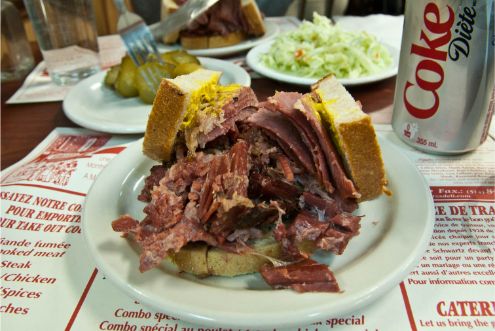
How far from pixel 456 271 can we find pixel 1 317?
1226mm

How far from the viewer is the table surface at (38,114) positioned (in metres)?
1.99

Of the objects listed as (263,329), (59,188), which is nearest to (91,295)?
(263,329)

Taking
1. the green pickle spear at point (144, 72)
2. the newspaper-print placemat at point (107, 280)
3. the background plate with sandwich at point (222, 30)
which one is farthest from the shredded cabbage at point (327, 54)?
the newspaper-print placemat at point (107, 280)

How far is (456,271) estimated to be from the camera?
1.13m

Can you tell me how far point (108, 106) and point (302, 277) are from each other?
5.53ft

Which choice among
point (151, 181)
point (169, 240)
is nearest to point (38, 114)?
point (151, 181)

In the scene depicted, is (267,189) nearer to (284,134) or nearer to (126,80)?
(284,134)

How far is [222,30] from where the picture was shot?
3.15m

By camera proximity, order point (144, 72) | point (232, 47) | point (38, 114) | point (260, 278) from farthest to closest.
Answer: point (232, 47) < point (38, 114) < point (144, 72) < point (260, 278)

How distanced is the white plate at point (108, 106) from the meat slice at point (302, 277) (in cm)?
113

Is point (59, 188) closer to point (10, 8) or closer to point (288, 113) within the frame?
point (288, 113)

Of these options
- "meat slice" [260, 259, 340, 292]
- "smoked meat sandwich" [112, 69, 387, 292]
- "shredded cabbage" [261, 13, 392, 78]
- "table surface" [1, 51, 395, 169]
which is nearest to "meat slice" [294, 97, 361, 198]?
"smoked meat sandwich" [112, 69, 387, 292]

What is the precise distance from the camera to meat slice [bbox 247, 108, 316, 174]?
1129 mm

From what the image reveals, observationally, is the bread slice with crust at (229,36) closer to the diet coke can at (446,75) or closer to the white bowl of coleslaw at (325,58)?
the white bowl of coleslaw at (325,58)
